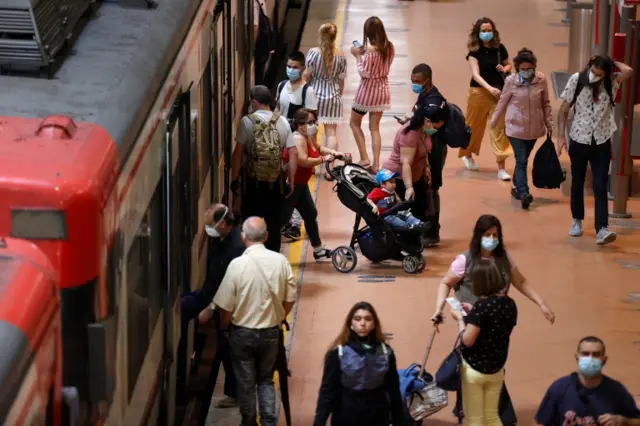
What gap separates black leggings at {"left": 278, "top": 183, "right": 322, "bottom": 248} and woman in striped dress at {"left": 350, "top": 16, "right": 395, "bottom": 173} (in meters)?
2.58

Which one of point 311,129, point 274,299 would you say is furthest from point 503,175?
point 274,299

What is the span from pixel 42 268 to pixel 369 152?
1244 cm

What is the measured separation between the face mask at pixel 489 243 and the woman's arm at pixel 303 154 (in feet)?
10.9

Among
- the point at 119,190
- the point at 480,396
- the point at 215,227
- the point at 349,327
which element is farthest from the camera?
the point at 215,227

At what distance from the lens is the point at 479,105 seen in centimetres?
1633

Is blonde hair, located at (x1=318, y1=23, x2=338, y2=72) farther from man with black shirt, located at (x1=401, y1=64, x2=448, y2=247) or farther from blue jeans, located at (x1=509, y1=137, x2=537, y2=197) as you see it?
blue jeans, located at (x1=509, y1=137, x2=537, y2=197)

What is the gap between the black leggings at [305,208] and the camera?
12.9 meters

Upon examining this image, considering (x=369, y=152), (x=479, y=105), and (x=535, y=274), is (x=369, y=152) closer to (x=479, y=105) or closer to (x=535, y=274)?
(x=479, y=105)

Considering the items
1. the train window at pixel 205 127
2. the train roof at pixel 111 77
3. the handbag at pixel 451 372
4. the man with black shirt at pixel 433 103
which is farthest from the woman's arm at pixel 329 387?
the man with black shirt at pixel 433 103

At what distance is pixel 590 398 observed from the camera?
8391 millimetres

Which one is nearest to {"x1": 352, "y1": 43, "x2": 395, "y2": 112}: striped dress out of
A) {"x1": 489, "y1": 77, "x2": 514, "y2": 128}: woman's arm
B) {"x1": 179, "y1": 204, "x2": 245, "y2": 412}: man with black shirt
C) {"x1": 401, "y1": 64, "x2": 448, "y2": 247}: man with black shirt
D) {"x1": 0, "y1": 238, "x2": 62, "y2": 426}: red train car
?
{"x1": 489, "y1": 77, "x2": 514, "y2": 128}: woman's arm

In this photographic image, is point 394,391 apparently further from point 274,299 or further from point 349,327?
point 274,299

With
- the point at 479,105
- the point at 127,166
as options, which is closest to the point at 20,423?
the point at 127,166

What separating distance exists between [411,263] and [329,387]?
499 centimetres
